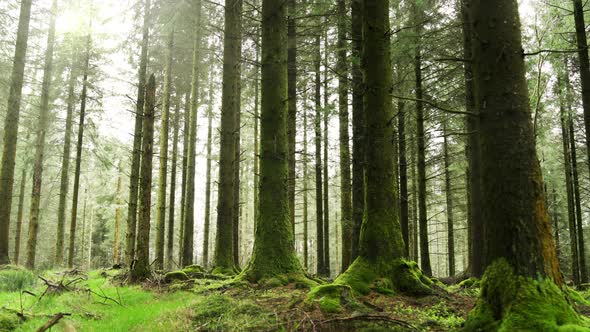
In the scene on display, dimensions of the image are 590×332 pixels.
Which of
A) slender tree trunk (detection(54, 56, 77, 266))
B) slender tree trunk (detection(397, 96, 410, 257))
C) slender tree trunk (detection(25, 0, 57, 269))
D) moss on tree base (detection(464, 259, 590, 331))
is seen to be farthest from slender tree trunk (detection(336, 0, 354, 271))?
slender tree trunk (detection(54, 56, 77, 266))

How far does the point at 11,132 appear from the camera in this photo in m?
13.9

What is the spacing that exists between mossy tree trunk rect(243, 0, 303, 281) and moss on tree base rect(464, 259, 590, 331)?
442 cm

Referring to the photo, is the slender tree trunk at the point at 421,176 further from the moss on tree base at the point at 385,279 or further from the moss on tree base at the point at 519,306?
the moss on tree base at the point at 519,306

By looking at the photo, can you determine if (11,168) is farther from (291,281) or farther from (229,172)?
(291,281)

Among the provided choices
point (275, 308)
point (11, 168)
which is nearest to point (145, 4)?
point (11, 168)

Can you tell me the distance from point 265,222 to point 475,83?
4.97 meters

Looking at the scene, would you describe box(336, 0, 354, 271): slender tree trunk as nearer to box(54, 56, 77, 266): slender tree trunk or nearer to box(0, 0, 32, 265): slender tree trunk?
box(0, 0, 32, 265): slender tree trunk

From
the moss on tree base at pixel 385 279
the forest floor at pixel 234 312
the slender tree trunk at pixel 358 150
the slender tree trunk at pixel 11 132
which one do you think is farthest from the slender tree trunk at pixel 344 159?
the slender tree trunk at pixel 11 132

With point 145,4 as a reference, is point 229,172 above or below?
below

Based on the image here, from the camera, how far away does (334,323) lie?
4199 millimetres

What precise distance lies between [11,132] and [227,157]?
9328mm

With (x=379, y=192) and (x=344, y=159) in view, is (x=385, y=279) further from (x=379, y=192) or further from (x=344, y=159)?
(x=344, y=159)

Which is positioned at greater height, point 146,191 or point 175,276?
point 146,191

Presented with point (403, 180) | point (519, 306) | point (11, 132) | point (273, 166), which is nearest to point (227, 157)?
point (273, 166)
